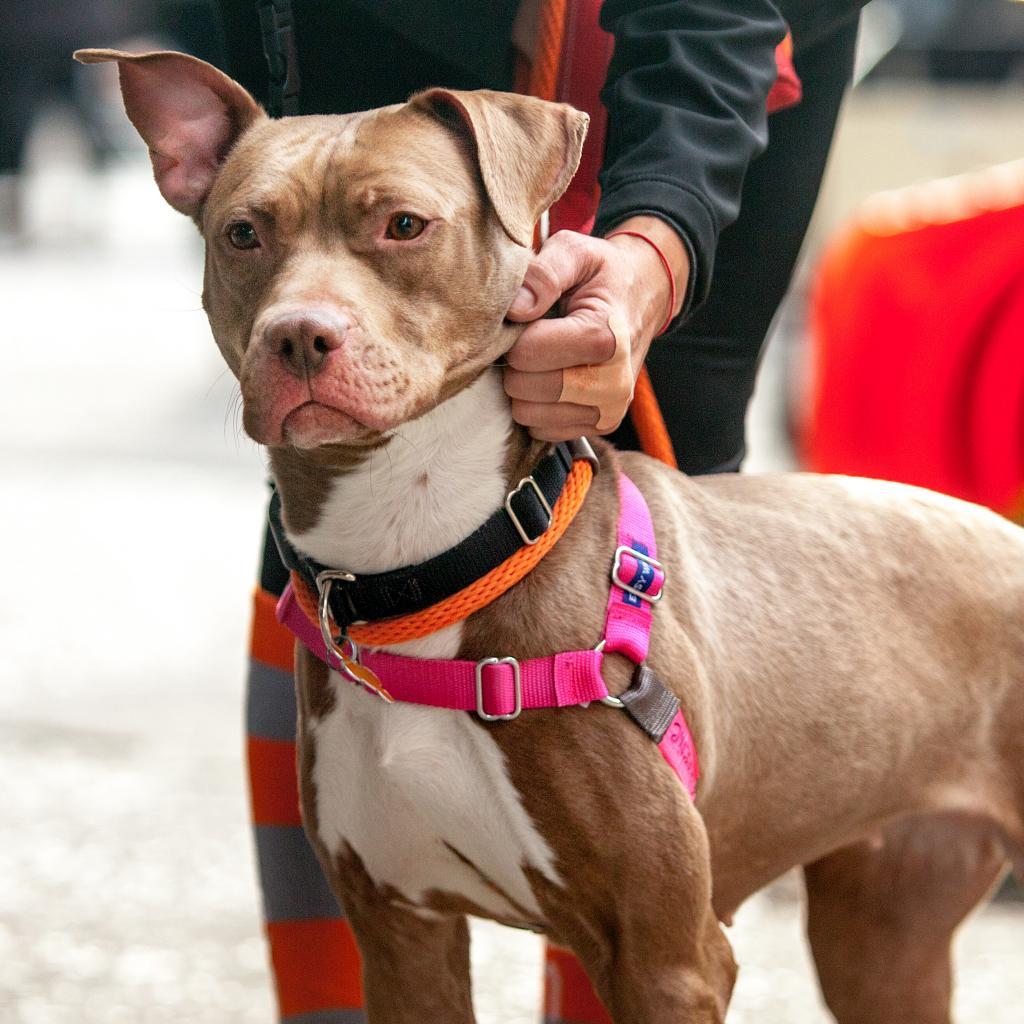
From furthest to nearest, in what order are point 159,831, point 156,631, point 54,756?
point 156,631
point 54,756
point 159,831

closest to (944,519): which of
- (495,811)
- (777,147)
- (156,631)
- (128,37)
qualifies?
(777,147)

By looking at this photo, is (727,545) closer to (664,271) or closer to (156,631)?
(664,271)

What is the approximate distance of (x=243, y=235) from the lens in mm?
1728

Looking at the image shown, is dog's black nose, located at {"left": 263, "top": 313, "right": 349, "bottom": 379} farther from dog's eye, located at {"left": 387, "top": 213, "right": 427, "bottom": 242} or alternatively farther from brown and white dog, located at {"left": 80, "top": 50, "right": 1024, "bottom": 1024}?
dog's eye, located at {"left": 387, "top": 213, "right": 427, "bottom": 242}

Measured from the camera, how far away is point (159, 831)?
3.63 m

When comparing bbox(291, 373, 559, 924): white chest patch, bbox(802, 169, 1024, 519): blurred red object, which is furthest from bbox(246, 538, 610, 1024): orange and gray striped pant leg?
bbox(802, 169, 1024, 519): blurred red object

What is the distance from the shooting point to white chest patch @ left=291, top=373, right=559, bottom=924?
5.86 ft

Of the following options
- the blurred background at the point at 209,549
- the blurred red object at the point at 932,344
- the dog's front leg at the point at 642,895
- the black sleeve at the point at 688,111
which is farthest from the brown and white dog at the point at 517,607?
the blurred red object at the point at 932,344

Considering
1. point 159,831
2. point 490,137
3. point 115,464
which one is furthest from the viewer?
point 115,464

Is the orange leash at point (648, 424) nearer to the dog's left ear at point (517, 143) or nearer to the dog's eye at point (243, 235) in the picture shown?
the dog's left ear at point (517, 143)

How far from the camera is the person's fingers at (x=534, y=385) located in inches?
69.1

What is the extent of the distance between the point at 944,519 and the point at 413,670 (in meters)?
0.78

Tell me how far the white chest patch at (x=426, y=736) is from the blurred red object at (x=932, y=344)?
111 inches

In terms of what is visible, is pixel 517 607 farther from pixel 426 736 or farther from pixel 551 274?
pixel 551 274
